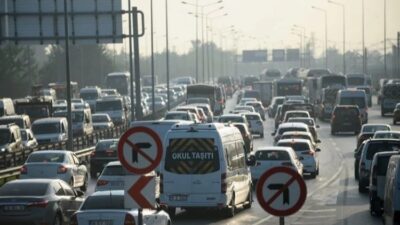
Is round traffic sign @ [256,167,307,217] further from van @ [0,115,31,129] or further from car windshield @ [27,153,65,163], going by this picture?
van @ [0,115,31,129]

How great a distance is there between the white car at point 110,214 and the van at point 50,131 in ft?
132

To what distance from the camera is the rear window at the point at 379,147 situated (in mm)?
37656

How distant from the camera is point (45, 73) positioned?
15362 centimetres

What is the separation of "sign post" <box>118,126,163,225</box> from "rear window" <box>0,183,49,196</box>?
9490 mm

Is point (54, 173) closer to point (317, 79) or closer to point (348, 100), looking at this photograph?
point (348, 100)

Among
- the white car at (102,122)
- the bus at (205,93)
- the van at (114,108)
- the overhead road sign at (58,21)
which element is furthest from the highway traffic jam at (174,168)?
the bus at (205,93)

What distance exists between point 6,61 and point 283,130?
6451 centimetres

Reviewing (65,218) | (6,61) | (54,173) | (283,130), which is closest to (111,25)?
(283,130)

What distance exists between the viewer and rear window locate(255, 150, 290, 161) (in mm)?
39656

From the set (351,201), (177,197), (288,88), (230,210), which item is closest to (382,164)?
(230,210)

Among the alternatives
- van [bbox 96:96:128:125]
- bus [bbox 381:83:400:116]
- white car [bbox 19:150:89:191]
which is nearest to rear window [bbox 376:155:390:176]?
white car [bbox 19:150:89:191]

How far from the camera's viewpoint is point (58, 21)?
54.1 meters

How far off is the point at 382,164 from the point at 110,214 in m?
9.70

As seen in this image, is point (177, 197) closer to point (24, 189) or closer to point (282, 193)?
Result: point (24, 189)
